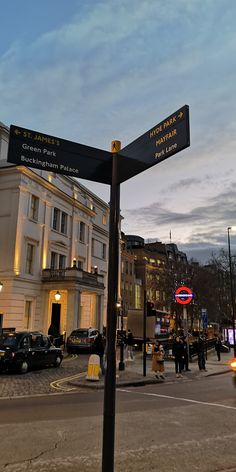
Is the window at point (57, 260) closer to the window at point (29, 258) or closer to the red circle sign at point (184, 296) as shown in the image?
the window at point (29, 258)

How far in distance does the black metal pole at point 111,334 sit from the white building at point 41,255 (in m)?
30.9

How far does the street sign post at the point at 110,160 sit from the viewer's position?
4346 millimetres

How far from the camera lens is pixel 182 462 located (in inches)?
240

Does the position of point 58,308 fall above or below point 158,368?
above

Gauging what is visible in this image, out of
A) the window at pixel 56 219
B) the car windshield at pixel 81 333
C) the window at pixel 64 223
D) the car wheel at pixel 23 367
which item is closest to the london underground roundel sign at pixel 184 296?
the car wheel at pixel 23 367

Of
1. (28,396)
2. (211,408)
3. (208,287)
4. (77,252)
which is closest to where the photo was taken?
(211,408)

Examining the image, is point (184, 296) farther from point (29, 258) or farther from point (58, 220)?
point (58, 220)

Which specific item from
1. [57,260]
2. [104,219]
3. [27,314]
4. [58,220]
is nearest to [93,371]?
[27,314]

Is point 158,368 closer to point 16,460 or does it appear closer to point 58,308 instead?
point 16,460

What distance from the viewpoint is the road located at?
598 centimetres

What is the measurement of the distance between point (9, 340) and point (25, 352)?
89cm

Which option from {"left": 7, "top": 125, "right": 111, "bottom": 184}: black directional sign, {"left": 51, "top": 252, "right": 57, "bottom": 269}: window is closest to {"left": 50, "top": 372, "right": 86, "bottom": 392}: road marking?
{"left": 7, "top": 125, "right": 111, "bottom": 184}: black directional sign

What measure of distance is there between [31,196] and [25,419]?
3002 cm

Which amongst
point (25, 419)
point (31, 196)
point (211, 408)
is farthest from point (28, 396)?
point (31, 196)
